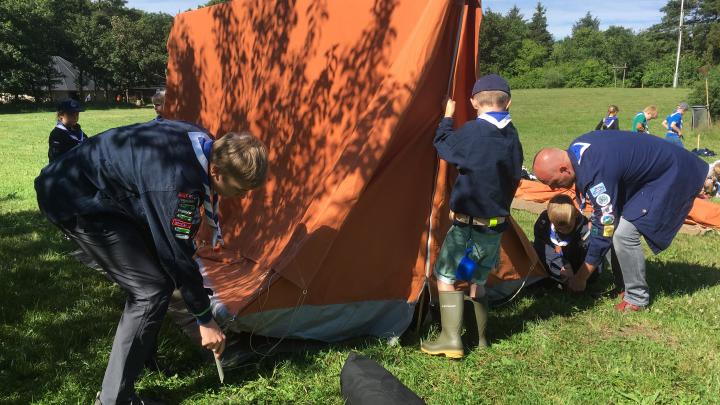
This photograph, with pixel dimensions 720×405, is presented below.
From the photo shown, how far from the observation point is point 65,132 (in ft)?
20.4

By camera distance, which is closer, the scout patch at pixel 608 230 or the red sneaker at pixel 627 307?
the scout patch at pixel 608 230

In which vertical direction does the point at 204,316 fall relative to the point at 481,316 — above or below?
above

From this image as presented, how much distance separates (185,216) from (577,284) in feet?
11.1

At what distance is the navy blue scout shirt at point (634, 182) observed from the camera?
3961 mm

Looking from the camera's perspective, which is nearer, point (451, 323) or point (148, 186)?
point (148, 186)

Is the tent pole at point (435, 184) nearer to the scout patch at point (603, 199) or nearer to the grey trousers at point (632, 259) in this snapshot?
the scout patch at point (603, 199)

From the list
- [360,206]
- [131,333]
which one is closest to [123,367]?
[131,333]

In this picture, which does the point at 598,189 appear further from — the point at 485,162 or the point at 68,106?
the point at 68,106

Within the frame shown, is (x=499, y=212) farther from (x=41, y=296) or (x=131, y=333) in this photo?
(x=41, y=296)

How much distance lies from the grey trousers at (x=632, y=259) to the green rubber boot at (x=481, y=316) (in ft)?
4.67

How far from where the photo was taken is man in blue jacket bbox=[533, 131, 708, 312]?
13.0ft

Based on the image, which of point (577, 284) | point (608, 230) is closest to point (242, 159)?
point (608, 230)

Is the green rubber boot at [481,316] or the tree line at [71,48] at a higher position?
the tree line at [71,48]

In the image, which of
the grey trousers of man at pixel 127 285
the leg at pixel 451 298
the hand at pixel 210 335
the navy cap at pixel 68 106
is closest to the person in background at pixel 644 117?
the leg at pixel 451 298
